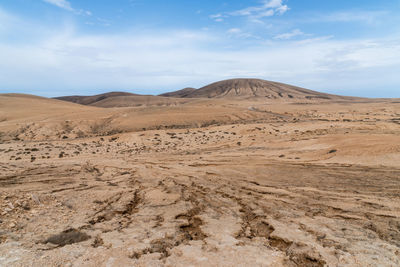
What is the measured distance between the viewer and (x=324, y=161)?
9547 millimetres

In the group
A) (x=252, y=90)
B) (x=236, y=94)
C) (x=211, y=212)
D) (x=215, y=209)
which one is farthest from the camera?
(x=252, y=90)

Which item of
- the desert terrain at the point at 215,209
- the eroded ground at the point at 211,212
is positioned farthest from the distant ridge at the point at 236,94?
the eroded ground at the point at 211,212

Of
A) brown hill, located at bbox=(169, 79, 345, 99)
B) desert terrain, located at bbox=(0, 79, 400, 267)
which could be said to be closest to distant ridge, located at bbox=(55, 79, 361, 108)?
brown hill, located at bbox=(169, 79, 345, 99)

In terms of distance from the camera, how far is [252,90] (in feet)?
327

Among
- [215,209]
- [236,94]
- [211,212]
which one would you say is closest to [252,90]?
[236,94]

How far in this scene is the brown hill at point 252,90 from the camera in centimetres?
9080

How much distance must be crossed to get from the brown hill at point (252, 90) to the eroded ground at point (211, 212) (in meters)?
82.0

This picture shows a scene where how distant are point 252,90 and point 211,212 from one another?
98596mm

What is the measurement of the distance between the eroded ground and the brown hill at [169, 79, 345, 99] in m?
82.0

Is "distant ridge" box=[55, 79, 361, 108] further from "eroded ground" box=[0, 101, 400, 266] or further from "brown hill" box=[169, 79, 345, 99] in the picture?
"eroded ground" box=[0, 101, 400, 266]

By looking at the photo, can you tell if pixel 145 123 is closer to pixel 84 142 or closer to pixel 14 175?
pixel 84 142

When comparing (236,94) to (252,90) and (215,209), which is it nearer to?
(252,90)

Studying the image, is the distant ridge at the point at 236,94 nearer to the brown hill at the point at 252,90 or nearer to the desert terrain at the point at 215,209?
the brown hill at the point at 252,90

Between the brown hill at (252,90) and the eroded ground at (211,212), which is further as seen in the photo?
the brown hill at (252,90)
